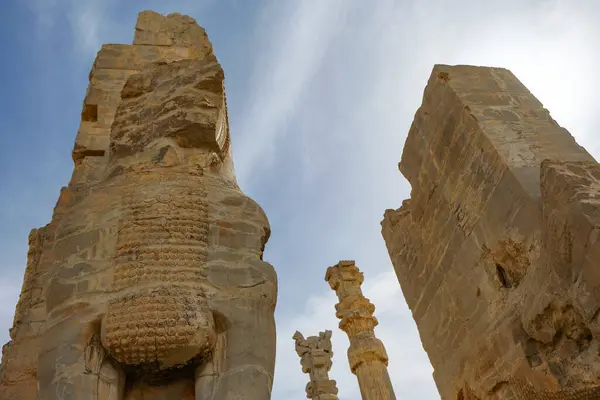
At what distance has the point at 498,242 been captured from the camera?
3691 mm

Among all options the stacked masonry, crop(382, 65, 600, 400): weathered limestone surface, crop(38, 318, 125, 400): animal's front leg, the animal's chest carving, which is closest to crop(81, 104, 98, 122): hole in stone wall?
the stacked masonry

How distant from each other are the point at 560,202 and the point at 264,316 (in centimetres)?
175

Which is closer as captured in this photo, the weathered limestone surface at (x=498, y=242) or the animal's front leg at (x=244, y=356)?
the animal's front leg at (x=244, y=356)

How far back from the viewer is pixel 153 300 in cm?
220

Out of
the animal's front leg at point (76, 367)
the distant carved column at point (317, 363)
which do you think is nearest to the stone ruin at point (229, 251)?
the animal's front leg at point (76, 367)

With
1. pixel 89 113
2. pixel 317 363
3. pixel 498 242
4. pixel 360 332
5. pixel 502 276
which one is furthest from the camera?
pixel 360 332

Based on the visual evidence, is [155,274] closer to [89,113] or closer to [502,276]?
[89,113]

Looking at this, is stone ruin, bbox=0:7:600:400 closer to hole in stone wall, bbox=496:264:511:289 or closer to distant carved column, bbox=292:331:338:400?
hole in stone wall, bbox=496:264:511:289

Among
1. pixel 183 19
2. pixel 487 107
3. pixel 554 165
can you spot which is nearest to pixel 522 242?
pixel 554 165

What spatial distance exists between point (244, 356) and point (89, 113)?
2680 mm

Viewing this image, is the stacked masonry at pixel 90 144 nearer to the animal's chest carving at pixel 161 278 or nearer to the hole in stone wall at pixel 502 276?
the animal's chest carving at pixel 161 278

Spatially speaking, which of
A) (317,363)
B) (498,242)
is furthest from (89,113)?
(317,363)

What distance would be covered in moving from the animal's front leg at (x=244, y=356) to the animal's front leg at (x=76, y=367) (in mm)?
370

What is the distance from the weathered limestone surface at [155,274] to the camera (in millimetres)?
2156
